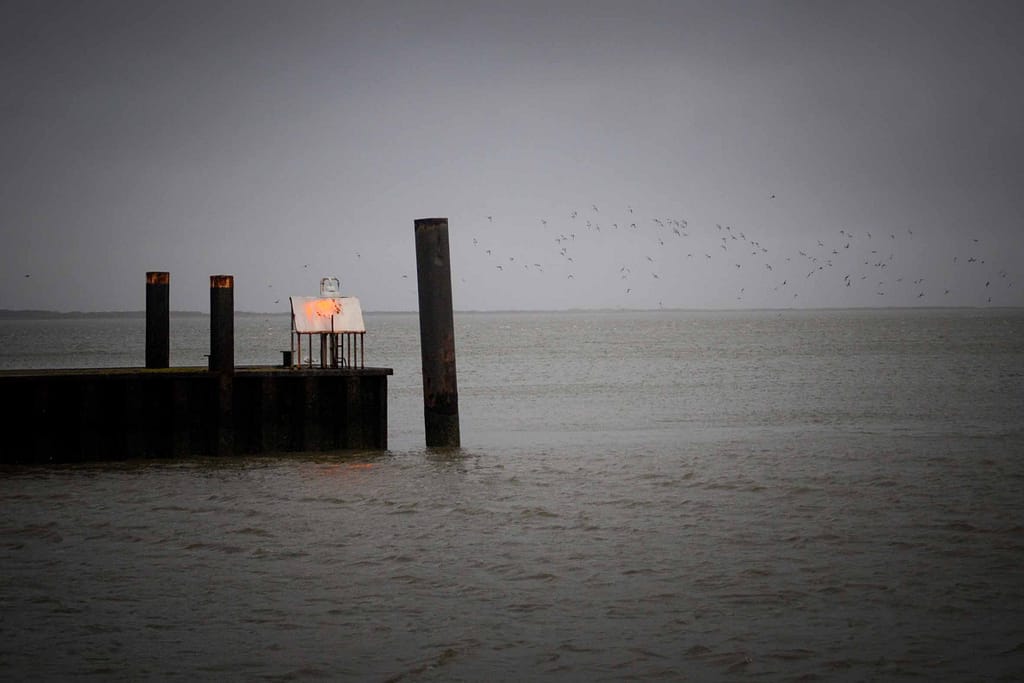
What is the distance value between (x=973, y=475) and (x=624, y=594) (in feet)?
31.2

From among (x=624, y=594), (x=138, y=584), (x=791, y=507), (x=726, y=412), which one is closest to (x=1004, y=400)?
(x=726, y=412)

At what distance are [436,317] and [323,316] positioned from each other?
7.24 feet

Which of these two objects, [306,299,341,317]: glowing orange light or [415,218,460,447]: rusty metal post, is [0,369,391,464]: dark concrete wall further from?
[306,299,341,317]: glowing orange light

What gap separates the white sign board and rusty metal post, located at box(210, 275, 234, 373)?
4.17ft

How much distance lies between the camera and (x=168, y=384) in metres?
17.5

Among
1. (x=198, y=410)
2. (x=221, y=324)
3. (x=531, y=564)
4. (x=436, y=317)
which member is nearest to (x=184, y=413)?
(x=198, y=410)

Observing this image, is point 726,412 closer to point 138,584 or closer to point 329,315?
point 329,315

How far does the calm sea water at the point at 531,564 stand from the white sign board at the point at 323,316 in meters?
2.46

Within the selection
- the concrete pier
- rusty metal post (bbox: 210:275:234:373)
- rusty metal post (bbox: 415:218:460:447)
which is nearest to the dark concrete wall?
the concrete pier

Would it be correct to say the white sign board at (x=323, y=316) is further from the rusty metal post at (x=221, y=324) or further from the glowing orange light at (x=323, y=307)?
the rusty metal post at (x=221, y=324)

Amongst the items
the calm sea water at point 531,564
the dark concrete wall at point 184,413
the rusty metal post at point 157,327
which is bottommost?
the calm sea water at point 531,564

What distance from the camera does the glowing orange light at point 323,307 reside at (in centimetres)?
1945

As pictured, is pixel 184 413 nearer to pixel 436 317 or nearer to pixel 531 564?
pixel 436 317

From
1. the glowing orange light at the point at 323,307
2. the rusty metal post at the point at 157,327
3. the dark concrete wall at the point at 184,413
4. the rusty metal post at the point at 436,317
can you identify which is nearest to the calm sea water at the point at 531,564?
the dark concrete wall at the point at 184,413
